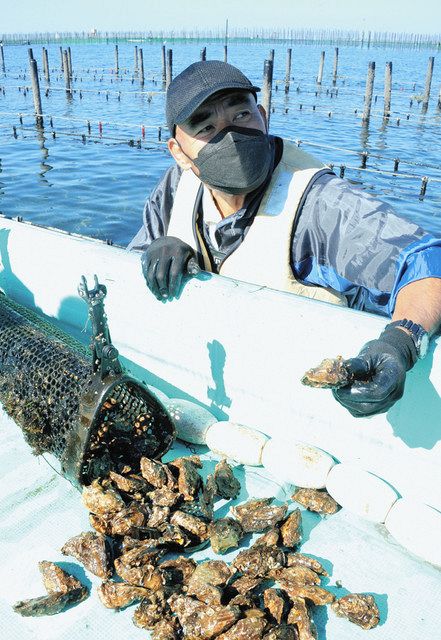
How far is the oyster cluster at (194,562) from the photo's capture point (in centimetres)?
212

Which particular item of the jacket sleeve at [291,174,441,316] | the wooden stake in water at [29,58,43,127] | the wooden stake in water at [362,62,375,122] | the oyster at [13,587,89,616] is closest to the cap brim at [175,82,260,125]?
the jacket sleeve at [291,174,441,316]

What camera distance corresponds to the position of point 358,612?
7.21 feet

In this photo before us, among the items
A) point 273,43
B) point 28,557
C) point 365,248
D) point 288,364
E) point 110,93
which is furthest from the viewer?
point 273,43

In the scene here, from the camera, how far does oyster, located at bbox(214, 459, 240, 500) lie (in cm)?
285

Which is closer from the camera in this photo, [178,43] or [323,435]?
[323,435]

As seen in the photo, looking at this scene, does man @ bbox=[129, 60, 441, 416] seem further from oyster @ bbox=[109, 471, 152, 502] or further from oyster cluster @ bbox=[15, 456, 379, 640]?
oyster @ bbox=[109, 471, 152, 502]

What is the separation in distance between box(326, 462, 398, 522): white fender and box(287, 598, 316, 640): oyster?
2.23ft

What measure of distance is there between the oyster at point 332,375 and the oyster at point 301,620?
96cm

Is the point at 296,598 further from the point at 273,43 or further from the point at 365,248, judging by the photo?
the point at 273,43

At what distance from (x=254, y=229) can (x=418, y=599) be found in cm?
217

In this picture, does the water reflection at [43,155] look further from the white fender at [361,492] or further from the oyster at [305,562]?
the oyster at [305,562]

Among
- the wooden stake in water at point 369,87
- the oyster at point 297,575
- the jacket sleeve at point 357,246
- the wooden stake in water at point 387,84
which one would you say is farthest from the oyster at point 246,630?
the wooden stake in water at point 387,84

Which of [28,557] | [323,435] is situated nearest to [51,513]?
[28,557]

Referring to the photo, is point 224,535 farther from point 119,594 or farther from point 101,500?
point 101,500
